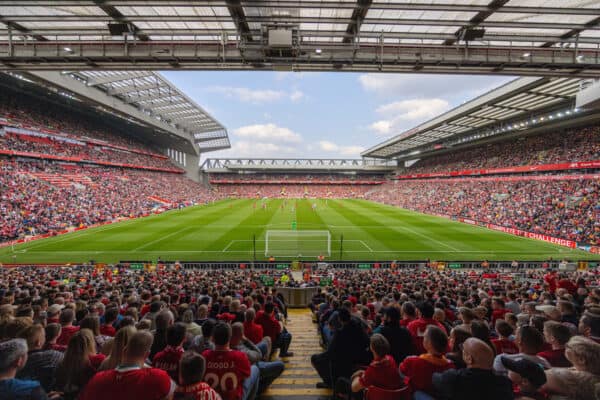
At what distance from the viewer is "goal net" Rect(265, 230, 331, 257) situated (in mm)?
23266

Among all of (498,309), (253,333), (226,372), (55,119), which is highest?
(55,119)

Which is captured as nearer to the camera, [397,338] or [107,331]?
[397,338]

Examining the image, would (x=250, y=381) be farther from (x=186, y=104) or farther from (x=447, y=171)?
(x=447, y=171)

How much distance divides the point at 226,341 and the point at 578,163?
150ft

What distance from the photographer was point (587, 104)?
1287 centimetres

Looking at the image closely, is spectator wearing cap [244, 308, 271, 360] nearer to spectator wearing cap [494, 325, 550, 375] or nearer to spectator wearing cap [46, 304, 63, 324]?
spectator wearing cap [494, 325, 550, 375]

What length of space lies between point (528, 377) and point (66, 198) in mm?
46486

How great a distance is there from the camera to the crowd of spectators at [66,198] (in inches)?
1143

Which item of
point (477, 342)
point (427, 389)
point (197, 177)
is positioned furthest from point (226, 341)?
point (197, 177)

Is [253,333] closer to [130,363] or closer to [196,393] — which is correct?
[196,393]

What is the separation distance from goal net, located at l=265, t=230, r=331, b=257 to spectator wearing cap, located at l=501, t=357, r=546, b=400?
20158 mm

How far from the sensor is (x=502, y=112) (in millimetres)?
34938

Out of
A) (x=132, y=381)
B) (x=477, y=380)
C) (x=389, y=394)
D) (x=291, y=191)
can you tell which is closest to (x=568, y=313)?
(x=477, y=380)

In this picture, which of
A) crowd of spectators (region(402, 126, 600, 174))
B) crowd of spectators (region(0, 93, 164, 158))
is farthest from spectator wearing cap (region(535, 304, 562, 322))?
crowd of spectators (region(0, 93, 164, 158))
